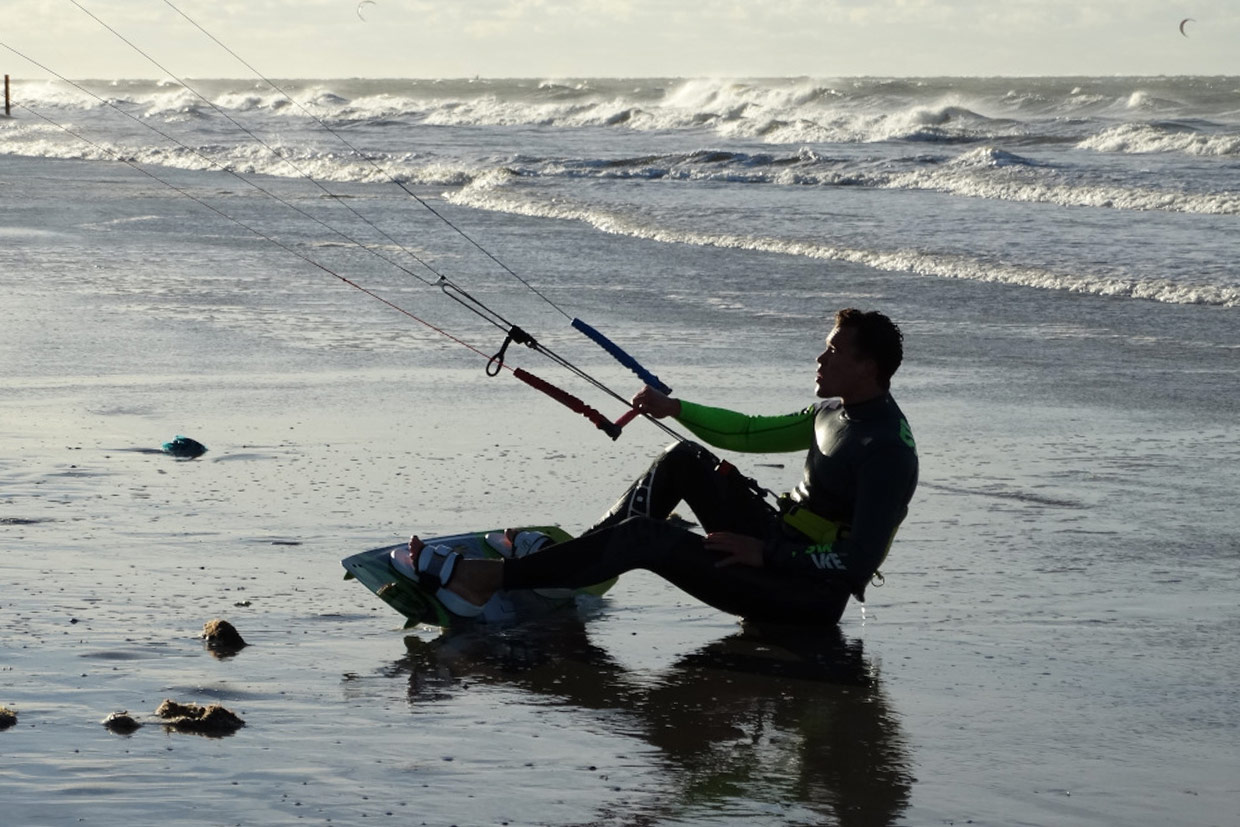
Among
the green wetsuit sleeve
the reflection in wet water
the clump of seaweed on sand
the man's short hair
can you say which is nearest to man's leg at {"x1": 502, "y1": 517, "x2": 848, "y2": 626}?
the reflection in wet water

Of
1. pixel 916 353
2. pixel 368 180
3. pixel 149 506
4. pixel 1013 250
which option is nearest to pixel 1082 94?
pixel 368 180

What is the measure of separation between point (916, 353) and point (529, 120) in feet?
167

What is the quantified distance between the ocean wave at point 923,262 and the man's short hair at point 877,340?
8.88 m

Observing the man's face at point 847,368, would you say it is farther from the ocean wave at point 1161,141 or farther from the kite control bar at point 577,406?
the ocean wave at point 1161,141

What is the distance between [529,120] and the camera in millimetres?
60500

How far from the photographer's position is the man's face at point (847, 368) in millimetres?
5133

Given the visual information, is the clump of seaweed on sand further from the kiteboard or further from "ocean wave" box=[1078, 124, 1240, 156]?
"ocean wave" box=[1078, 124, 1240, 156]

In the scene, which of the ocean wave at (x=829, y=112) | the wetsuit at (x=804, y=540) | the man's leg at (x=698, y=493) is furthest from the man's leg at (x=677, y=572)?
the ocean wave at (x=829, y=112)

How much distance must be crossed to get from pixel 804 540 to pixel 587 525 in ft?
4.54

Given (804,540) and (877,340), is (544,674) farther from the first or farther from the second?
(877,340)

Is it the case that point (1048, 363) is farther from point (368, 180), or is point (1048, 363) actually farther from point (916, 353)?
point (368, 180)

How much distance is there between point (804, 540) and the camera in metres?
5.27

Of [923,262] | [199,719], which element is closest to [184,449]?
[199,719]

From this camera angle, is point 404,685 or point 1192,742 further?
point 404,685
